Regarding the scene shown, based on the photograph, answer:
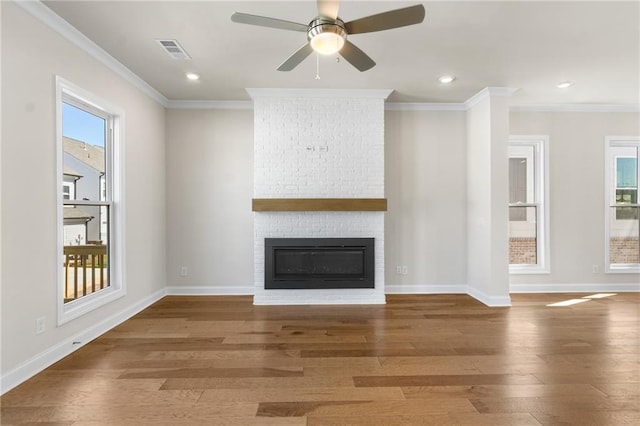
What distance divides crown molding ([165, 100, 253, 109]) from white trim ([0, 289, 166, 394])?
2.73m

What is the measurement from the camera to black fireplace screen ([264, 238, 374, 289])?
4316 mm

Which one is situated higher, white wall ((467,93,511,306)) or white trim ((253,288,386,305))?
white wall ((467,93,511,306))

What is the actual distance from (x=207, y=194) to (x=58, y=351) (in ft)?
8.33

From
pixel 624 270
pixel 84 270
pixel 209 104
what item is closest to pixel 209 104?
pixel 209 104

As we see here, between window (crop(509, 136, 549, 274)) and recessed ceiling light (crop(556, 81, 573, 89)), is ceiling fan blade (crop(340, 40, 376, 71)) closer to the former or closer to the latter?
recessed ceiling light (crop(556, 81, 573, 89))

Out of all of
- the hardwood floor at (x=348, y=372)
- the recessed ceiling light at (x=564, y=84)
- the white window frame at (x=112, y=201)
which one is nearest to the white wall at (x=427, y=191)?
the hardwood floor at (x=348, y=372)

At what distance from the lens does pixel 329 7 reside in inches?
77.3

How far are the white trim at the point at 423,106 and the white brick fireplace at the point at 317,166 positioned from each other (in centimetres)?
52

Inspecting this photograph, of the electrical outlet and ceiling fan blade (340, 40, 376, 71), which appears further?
the electrical outlet

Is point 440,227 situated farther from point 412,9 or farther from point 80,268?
point 80,268

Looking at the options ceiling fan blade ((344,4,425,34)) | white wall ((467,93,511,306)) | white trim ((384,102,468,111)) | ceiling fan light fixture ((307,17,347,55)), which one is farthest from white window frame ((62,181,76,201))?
white wall ((467,93,511,306))

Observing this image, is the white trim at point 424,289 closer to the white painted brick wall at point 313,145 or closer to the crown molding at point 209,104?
the white painted brick wall at point 313,145

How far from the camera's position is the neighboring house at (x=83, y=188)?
9.90 feet

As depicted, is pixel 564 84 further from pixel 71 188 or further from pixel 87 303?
pixel 87 303
